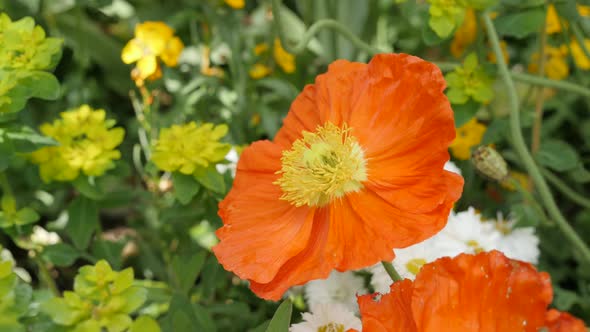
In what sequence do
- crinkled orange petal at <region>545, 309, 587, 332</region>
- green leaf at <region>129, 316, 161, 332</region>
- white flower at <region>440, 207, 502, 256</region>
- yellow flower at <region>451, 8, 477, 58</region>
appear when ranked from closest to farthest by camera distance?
1. crinkled orange petal at <region>545, 309, 587, 332</region>
2. green leaf at <region>129, 316, 161, 332</region>
3. white flower at <region>440, 207, 502, 256</region>
4. yellow flower at <region>451, 8, 477, 58</region>

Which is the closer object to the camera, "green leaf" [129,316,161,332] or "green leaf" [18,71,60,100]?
"green leaf" [129,316,161,332]

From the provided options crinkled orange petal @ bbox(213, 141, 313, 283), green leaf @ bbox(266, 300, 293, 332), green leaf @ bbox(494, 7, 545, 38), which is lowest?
crinkled orange petal @ bbox(213, 141, 313, 283)

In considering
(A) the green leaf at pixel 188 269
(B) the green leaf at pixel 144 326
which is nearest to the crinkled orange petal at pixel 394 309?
(B) the green leaf at pixel 144 326

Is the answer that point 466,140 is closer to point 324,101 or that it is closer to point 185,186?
point 324,101

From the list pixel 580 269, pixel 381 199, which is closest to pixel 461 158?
pixel 580 269

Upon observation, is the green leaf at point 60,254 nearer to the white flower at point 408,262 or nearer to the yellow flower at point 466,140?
the white flower at point 408,262

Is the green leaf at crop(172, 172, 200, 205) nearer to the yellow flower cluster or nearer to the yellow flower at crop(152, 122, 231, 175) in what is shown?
the yellow flower at crop(152, 122, 231, 175)

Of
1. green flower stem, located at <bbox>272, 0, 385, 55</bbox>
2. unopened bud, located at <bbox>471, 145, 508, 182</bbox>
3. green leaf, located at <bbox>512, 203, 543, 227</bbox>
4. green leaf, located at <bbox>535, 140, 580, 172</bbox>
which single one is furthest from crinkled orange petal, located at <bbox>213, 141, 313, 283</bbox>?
green leaf, located at <bbox>535, 140, 580, 172</bbox>
